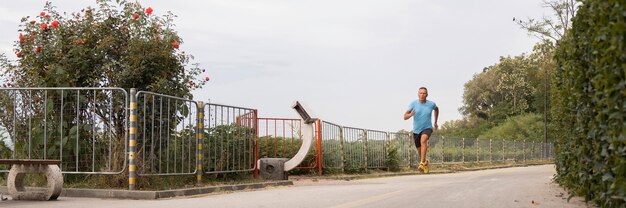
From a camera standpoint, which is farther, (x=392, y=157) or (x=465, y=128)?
(x=465, y=128)

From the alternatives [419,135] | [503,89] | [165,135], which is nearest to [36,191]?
[165,135]

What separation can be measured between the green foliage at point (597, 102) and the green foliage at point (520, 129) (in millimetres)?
66333

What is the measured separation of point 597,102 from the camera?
6.62 metres

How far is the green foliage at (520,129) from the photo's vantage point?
75.0 metres

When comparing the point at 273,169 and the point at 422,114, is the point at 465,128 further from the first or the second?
the point at 273,169

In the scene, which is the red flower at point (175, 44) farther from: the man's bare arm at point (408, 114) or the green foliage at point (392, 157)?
the green foliage at point (392, 157)

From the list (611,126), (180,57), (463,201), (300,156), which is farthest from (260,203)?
(180,57)

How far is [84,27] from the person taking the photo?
17297 mm

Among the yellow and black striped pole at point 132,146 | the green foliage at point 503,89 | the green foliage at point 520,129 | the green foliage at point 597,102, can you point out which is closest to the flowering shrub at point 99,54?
the yellow and black striped pole at point 132,146

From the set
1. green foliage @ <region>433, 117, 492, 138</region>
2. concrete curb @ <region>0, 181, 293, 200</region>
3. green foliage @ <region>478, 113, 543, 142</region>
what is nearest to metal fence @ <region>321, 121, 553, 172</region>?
concrete curb @ <region>0, 181, 293, 200</region>

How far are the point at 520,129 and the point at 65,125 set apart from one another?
68763mm

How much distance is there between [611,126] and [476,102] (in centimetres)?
8989

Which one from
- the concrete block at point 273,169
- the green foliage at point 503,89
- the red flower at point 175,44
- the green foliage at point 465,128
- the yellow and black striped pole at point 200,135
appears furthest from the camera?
the green foliage at point 465,128

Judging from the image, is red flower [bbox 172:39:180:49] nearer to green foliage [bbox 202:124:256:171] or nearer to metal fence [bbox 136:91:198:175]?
green foliage [bbox 202:124:256:171]
